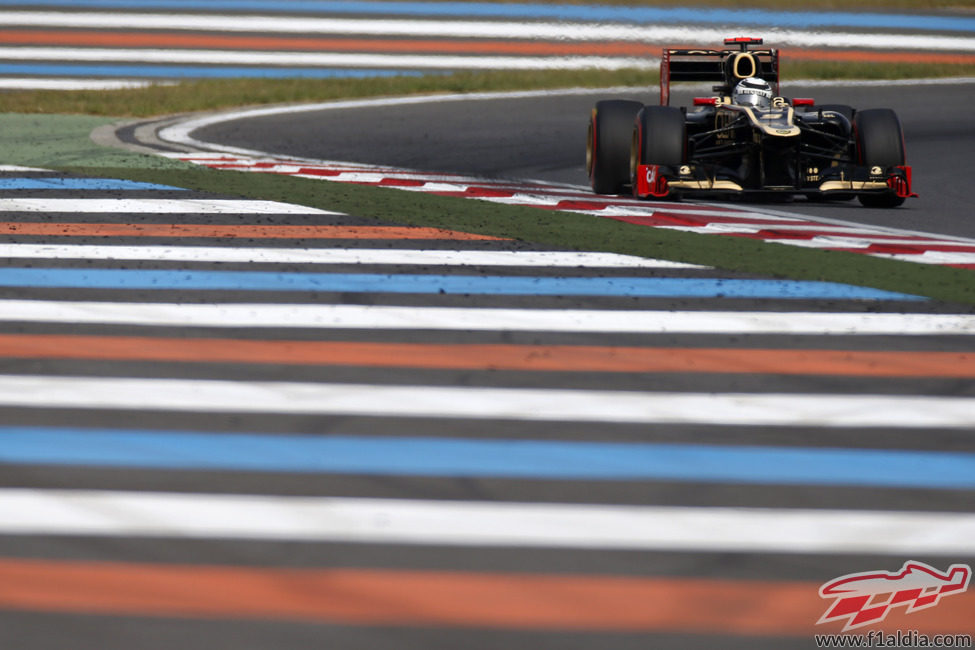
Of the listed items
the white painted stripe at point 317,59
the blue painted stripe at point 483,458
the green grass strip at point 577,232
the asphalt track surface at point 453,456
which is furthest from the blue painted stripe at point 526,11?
the blue painted stripe at point 483,458

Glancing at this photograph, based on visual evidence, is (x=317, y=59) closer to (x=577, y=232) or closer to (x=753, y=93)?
(x=753, y=93)

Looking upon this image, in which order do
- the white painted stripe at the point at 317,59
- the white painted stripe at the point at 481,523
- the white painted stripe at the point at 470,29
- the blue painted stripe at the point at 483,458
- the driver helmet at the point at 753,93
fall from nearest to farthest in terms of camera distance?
the white painted stripe at the point at 481,523
the blue painted stripe at the point at 483,458
the driver helmet at the point at 753,93
the white painted stripe at the point at 317,59
the white painted stripe at the point at 470,29

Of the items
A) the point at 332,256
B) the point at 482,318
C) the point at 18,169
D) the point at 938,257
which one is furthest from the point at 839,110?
the point at 18,169

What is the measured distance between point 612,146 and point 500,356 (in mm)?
5573

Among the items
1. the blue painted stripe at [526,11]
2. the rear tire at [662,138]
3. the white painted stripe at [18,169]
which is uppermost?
the blue painted stripe at [526,11]

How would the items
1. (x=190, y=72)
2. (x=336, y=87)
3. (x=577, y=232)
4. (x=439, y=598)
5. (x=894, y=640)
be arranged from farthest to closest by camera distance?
1. (x=190, y=72)
2. (x=336, y=87)
3. (x=577, y=232)
4. (x=439, y=598)
5. (x=894, y=640)

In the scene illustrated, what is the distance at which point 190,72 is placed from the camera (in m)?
20.8

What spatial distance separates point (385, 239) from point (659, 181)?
8.91ft

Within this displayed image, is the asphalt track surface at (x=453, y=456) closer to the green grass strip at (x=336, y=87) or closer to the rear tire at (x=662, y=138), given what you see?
the rear tire at (x=662, y=138)

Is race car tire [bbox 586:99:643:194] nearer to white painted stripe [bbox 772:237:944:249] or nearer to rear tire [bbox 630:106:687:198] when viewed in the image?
rear tire [bbox 630:106:687:198]

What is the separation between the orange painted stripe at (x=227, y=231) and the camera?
8188 millimetres

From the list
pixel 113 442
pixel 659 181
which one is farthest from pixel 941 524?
pixel 659 181

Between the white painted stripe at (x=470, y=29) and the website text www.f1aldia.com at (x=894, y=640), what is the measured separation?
19.4m

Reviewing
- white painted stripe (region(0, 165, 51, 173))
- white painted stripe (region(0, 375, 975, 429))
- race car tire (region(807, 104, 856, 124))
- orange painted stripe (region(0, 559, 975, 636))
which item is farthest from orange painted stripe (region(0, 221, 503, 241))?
orange painted stripe (region(0, 559, 975, 636))
